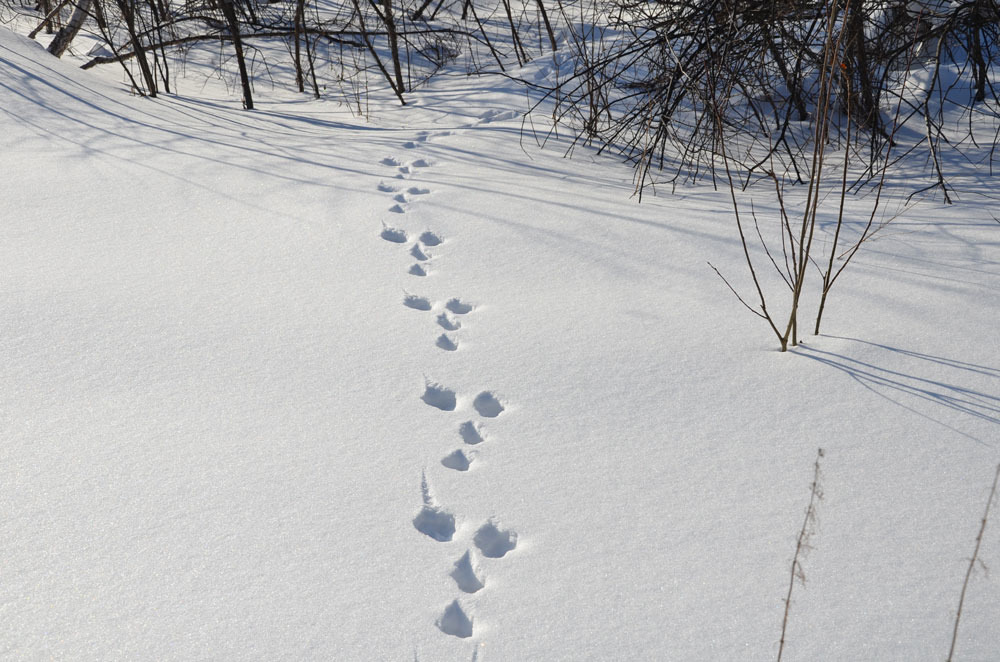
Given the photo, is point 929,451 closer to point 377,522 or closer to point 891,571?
point 891,571

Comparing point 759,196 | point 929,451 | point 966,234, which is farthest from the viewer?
point 759,196

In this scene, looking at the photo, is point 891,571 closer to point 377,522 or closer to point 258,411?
point 377,522

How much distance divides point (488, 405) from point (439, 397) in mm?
128

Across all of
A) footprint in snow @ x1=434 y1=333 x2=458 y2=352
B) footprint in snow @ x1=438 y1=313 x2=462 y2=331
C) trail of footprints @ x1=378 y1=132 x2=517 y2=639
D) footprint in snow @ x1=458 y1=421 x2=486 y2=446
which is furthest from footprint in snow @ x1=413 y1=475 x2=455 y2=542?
footprint in snow @ x1=438 y1=313 x2=462 y2=331

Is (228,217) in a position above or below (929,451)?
above

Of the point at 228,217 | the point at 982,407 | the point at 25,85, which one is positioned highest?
the point at 25,85

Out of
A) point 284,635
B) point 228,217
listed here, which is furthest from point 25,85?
point 284,635

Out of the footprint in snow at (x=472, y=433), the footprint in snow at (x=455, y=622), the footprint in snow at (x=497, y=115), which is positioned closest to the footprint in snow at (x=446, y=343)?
the footprint in snow at (x=472, y=433)

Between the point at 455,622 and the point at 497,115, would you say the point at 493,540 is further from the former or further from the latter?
the point at 497,115

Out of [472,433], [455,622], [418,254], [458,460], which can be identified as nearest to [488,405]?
[472,433]

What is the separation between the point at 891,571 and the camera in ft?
4.13

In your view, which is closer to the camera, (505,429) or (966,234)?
(505,429)

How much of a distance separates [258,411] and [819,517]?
3.95ft

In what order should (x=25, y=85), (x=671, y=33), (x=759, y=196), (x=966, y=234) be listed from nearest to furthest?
(x=966, y=234), (x=759, y=196), (x=671, y=33), (x=25, y=85)
